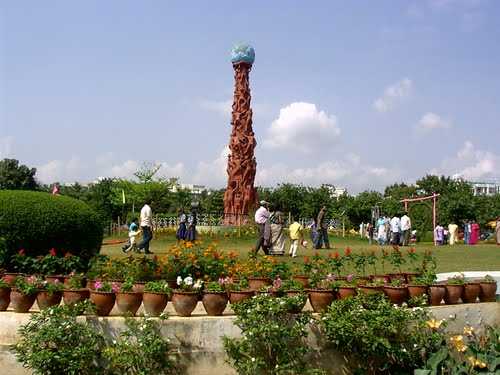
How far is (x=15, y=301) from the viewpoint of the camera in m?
6.27

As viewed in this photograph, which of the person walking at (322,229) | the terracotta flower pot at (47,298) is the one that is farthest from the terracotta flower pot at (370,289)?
the person walking at (322,229)

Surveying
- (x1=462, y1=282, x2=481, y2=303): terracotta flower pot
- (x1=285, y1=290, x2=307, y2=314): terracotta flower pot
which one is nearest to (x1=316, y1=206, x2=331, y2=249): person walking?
(x1=462, y1=282, x2=481, y2=303): terracotta flower pot

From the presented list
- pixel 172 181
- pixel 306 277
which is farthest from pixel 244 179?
pixel 306 277

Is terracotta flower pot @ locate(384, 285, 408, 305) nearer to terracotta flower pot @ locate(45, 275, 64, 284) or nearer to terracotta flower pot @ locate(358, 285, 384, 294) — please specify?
terracotta flower pot @ locate(358, 285, 384, 294)

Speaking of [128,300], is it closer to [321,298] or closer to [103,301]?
[103,301]

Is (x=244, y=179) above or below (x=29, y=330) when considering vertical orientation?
above

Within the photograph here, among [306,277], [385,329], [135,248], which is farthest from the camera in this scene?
[135,248]

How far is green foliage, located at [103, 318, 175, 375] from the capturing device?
18.2 feet

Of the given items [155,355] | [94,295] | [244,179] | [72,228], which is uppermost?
[244,179]

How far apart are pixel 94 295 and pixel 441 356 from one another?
11.8 ft

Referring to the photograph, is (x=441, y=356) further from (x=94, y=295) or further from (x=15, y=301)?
(x=15, y=301)

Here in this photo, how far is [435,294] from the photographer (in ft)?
22.9

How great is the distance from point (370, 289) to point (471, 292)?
5.42 ft

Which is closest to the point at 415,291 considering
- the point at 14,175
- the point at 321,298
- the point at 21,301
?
the point at 321,298
